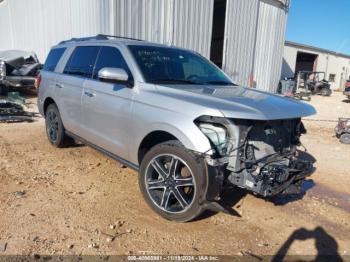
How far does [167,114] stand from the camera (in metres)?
3.39

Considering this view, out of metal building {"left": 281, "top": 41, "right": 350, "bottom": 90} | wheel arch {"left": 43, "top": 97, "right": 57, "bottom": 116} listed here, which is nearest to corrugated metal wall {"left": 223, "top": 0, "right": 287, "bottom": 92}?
wheel arch {"left": 43, "top": 97, "right": 57, "bottom": 116}

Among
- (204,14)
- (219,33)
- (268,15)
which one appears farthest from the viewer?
(219,33)

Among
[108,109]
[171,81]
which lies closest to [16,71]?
[108,109]

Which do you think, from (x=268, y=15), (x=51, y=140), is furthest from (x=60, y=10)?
(x=268, y=15)

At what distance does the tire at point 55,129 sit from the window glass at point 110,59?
1.55 m

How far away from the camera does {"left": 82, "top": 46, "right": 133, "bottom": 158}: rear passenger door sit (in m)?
3.97

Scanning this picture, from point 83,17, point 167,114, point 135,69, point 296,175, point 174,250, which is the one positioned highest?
point 83,17

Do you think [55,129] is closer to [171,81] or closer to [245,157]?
[171,81]

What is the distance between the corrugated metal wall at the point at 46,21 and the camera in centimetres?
975

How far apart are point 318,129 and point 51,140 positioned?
7.51 metres

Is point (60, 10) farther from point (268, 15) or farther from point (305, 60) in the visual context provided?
point (305, 60)

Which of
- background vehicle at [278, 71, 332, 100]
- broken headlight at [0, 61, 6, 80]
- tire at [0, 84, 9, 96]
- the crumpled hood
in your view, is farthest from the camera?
background vehicle at [278, 71, 332, 100]

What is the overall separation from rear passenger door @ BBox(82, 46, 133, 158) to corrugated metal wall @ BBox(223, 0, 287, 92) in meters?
10.00

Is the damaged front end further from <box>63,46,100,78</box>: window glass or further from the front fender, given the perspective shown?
<box>63,46,100,78</box>: window glass
